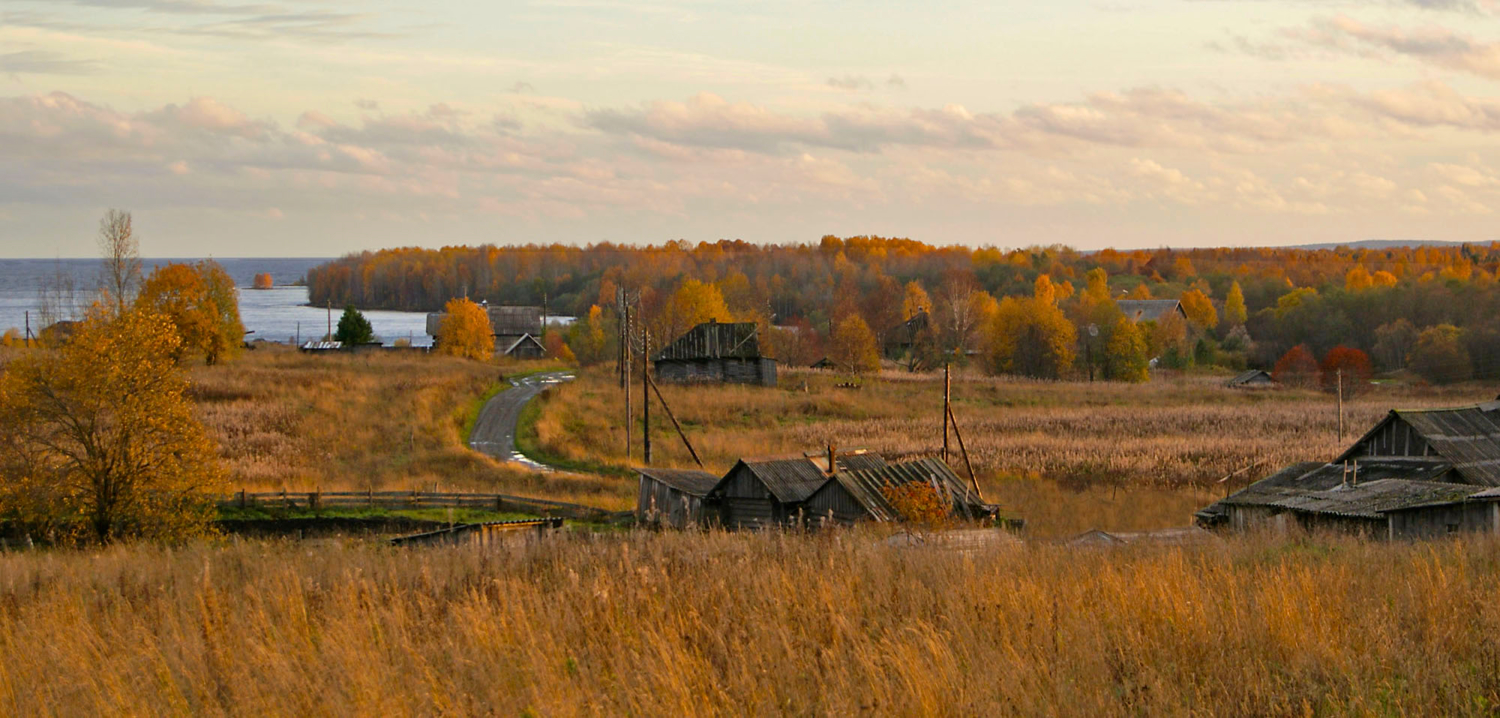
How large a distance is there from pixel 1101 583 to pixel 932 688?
8.61ft

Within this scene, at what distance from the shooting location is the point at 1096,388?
74000 mm

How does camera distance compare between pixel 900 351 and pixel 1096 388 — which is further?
pixel 900 351

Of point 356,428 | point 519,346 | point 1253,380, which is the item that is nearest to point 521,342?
point 519,346

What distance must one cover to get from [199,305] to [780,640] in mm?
68475

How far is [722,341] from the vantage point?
2675 inches

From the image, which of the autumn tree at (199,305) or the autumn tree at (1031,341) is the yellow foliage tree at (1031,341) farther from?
the autumn tree at (199,305)

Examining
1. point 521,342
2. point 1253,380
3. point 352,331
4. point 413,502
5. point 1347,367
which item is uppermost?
point 352,331

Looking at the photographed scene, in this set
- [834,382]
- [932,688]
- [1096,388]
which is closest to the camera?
[932,688]

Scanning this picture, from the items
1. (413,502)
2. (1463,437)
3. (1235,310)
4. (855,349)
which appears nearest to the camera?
(1463,437)

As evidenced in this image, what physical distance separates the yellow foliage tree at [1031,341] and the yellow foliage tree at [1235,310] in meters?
42.5

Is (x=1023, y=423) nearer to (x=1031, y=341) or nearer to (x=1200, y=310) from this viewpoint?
(x=1031, y=341)

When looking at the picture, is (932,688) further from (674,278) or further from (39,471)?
(674,278)

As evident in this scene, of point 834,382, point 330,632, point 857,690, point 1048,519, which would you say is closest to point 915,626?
point 857,690

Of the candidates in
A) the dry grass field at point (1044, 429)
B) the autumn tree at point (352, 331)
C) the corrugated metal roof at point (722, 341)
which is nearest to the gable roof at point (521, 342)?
the autumn tree at point (352, 331)
